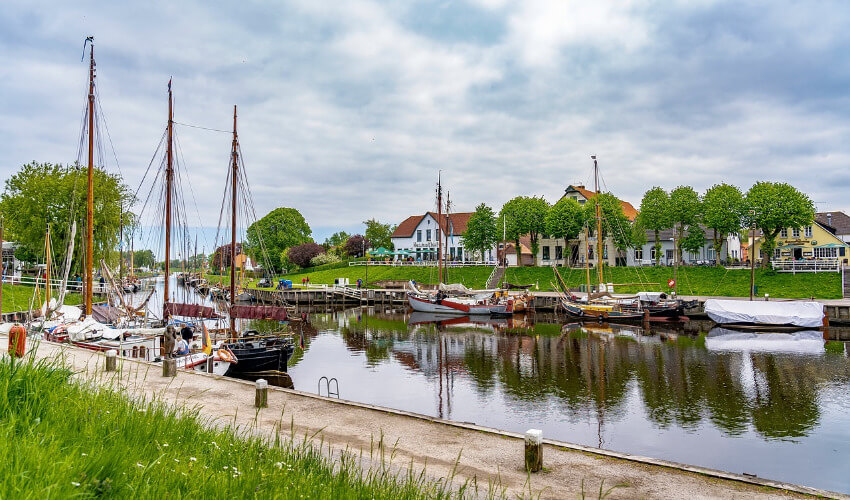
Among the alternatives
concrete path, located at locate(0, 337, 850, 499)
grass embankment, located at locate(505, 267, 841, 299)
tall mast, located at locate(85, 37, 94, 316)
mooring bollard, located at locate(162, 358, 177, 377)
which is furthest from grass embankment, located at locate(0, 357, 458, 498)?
grass embankment, located at locate(505, 267, 841, 299)

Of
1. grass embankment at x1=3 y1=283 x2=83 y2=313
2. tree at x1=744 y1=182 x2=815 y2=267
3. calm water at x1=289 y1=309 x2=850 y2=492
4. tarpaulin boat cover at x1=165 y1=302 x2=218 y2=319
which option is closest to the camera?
calm water at x1=289 y1=309 x2=850 y2=492

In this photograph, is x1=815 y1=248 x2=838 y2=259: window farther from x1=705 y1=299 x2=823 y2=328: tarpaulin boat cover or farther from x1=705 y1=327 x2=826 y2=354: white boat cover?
x1=705 y1=327 x2=826 y2=354: white boat cover

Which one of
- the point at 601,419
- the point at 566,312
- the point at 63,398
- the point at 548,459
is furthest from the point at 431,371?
the point at 566,312

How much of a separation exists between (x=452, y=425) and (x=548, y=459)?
8.68 feet

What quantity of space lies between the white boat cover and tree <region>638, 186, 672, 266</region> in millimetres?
30616

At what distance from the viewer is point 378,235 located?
108062mm

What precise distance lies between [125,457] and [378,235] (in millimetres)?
102975

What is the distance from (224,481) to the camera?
212 inches

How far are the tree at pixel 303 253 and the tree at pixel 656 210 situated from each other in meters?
60.4

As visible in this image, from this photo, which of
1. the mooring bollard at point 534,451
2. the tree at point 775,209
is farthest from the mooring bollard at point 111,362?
the tree at point 775,209

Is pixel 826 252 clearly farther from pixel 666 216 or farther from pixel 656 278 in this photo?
pixel 656 278

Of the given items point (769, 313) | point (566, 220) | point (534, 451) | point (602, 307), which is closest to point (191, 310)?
point (534, 451)

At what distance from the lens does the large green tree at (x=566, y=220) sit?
71.8 meters

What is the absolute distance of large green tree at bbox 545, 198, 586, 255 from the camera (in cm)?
7181
